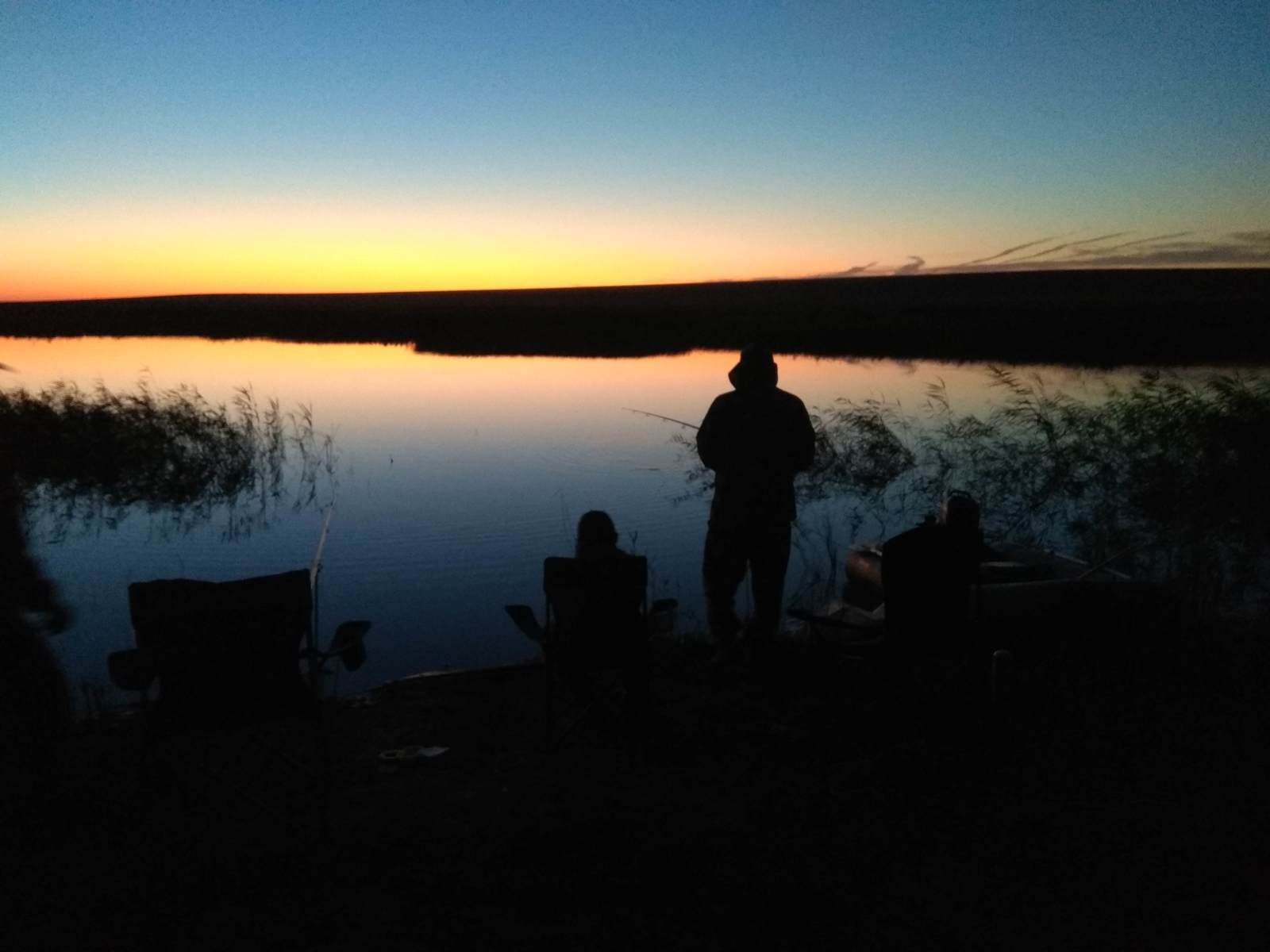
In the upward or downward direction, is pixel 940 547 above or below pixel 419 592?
above

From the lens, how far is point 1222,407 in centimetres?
1037

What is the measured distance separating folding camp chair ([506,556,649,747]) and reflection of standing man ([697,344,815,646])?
951mm

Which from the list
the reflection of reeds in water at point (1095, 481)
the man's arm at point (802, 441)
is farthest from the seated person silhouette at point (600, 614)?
the reflection of reeds in water at point (1095, 481)

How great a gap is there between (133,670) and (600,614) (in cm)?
158

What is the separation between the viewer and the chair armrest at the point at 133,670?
11.2 ft

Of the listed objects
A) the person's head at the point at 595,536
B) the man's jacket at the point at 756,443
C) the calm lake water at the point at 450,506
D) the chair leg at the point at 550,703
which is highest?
the man's jacket at the point at 756,443

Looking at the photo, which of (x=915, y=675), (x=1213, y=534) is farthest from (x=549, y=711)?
(x=1213, y=534)

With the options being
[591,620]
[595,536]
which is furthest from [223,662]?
[595,536]

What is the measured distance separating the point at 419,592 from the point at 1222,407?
25.0ft

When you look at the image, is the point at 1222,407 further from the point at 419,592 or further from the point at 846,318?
the point at 846,318

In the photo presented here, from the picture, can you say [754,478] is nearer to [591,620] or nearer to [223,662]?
[591,620]

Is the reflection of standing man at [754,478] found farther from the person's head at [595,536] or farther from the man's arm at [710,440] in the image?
the person's head at [595,536]

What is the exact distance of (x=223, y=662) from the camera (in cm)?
355

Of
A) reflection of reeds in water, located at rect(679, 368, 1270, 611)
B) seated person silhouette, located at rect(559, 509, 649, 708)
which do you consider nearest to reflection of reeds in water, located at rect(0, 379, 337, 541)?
reflection of reeds in water, located at rect(679, 368, 1270, 611)
